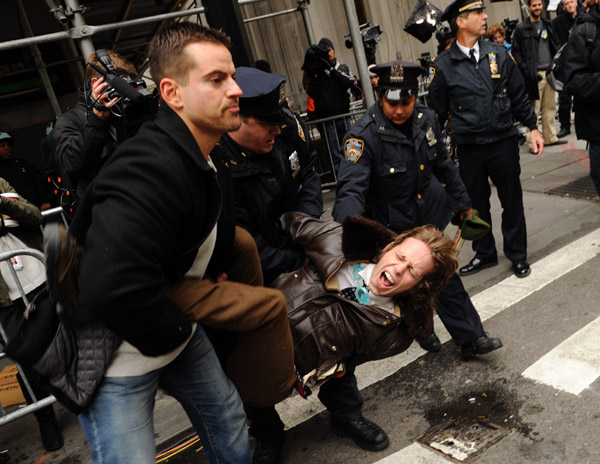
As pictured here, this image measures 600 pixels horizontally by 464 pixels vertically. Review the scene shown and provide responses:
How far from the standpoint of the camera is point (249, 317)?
181 centimetres

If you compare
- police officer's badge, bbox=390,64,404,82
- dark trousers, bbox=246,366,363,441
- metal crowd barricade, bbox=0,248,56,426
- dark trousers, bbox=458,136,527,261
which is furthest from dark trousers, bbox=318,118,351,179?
dark trousers, bbox=246,366,363,441

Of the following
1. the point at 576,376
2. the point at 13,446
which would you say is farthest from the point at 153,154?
the point at 13,446

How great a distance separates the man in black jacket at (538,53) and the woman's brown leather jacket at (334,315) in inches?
284

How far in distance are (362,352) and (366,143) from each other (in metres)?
1.41

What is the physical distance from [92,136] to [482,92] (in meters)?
3.17

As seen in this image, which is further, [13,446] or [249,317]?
[13,446]

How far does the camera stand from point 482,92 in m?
4.51

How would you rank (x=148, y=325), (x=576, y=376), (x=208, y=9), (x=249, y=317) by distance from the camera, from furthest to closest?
(x=208, y=9)
(x=576, y=376)
(x=249, y=317)
(x=148, y=325)

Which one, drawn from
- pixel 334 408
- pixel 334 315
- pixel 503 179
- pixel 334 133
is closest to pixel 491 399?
pixel 334 408

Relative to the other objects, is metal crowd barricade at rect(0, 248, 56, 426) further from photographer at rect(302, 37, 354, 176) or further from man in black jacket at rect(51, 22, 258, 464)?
photographer at rect(302, 37, 354, 176)

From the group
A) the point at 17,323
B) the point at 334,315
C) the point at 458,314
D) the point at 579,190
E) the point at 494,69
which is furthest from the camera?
the point at 579,190

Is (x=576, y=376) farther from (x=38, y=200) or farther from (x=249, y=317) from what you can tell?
(x=38, y=200)

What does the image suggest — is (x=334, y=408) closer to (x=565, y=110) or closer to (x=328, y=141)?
(x=328, y=141)

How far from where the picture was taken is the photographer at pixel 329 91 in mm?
7723
